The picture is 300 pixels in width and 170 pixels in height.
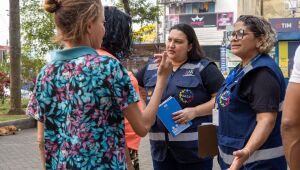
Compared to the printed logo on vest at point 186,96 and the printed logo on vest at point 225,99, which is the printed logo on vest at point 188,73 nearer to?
the printed logo on vest at point 186,96

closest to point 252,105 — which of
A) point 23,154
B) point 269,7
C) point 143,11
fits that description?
point 23,154

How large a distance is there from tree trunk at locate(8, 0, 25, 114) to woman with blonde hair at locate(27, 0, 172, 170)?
11.8 meters

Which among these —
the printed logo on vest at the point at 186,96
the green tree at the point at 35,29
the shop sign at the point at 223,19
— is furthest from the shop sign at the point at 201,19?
the printed logo on vest at the point at 186,96

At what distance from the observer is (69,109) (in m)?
2.09

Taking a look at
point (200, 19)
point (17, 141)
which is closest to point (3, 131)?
point (17, 141)

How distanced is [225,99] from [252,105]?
175 millimetres

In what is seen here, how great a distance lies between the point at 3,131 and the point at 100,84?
361 inches

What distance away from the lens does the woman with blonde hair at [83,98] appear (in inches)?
80.7

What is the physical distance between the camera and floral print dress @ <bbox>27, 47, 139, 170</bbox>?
2.04 meters

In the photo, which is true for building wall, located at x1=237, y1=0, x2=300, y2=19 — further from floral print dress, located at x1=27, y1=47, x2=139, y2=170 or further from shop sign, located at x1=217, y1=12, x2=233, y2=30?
shop sign, located at x1=217, y1=12, x2=233, y2=30

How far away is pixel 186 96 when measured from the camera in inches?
141

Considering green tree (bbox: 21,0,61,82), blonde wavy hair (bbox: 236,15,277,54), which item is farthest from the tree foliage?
blonde wavy hair (bbox: 236,15,277,54)

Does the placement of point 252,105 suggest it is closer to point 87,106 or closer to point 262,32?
point 262,32

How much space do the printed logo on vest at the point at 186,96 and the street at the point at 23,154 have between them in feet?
11.6
